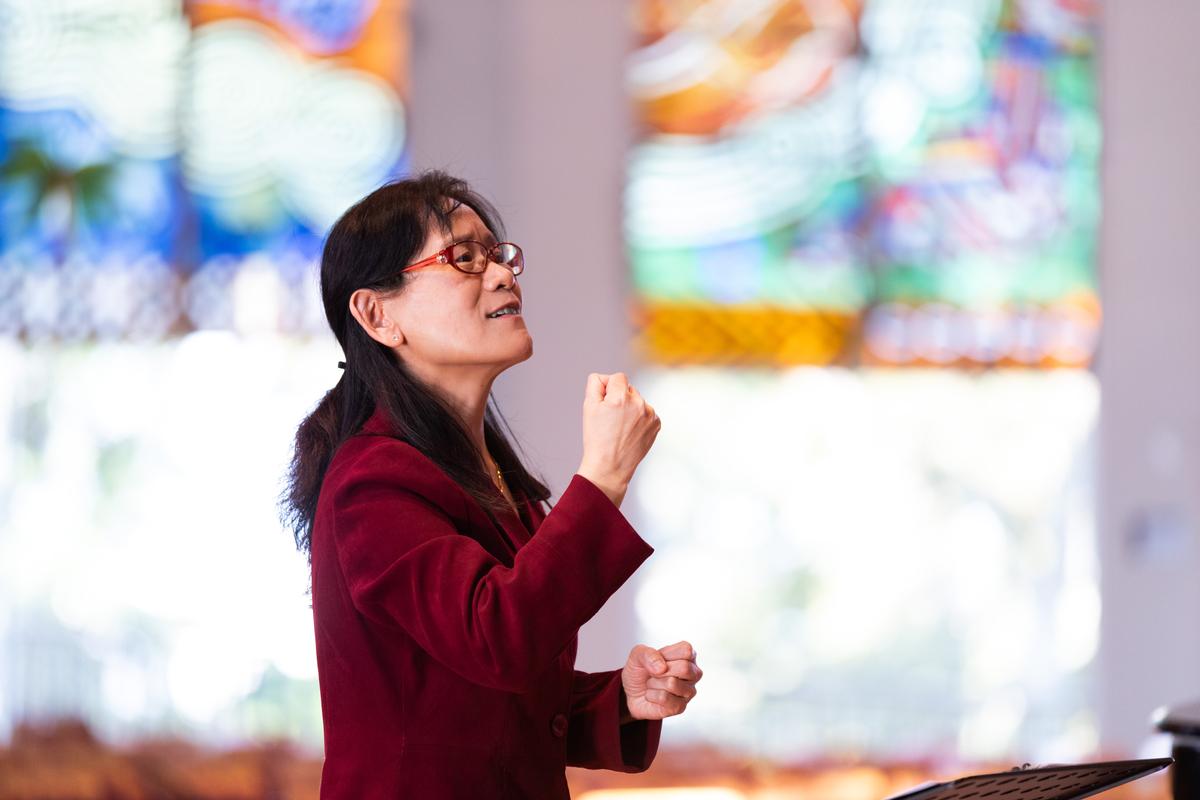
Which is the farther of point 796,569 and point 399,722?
point 796,569

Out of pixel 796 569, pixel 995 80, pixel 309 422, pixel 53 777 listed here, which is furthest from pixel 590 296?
pixel 309 422

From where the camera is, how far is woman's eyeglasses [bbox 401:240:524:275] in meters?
1.77

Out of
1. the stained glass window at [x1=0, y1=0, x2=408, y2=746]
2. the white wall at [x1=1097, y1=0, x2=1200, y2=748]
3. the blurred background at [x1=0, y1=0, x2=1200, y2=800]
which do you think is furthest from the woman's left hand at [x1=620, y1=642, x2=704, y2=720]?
the white wall at [x1=1097, y1=0, x2=1200, y2=748]

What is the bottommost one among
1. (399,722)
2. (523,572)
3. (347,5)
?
(399,722)

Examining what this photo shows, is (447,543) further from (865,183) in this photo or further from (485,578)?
(865,183)

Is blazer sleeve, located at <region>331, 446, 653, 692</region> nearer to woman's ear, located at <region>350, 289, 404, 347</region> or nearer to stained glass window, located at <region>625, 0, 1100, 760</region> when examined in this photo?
woman's ear, located at <region>350, 289, 404, 347</region>

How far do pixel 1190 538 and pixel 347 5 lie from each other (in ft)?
12.8

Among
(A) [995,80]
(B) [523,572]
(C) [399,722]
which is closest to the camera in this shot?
(B) [523,572]

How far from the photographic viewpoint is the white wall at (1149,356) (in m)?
5.75

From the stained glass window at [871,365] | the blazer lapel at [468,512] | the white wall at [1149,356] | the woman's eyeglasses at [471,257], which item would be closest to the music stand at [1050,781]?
the blazer lapel at [468,512]

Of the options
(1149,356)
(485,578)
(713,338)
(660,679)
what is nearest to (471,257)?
(485,578)

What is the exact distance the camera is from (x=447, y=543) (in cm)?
155

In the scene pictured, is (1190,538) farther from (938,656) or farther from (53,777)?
(53,777)

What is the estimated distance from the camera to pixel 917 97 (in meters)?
5.86
